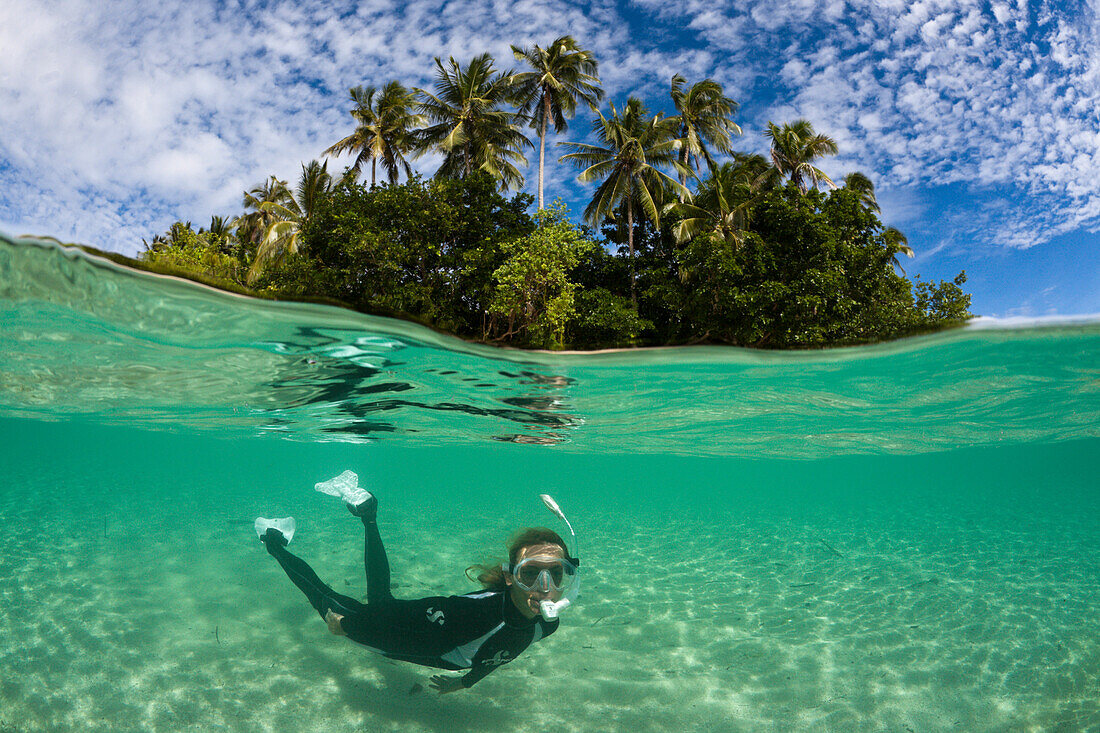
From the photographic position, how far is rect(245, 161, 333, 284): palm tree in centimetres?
3011

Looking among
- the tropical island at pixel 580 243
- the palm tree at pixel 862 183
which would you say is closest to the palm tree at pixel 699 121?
the tropical island at pixel 580 243

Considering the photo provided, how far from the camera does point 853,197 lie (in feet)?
67.8

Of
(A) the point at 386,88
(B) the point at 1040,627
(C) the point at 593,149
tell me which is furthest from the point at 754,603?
(A) the point at 386,88

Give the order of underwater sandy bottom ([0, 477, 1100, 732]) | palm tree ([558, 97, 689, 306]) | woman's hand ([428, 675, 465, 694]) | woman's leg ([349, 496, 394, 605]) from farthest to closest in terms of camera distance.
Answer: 1. palm tree ([558, 97, 689, 306])
2. woman's leg ([349, 496, 394, 605])
3. underwater sandy bottom ([0, 477, 1100, 732])
4. woman's hand ([428, 675, 465, 694])

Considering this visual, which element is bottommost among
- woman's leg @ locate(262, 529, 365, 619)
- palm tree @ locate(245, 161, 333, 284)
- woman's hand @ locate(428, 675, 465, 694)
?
woman's hand @ locate(428, 675, 465, 694)

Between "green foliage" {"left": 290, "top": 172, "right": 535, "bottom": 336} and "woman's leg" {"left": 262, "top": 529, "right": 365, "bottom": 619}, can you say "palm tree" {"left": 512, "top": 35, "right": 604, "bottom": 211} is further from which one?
"woman's leg" {"left": 262, "top": 529, "right": 365, "bottom": 619}

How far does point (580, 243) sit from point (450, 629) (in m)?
19.4

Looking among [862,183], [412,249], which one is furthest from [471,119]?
[862,183]

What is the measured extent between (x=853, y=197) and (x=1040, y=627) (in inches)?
621

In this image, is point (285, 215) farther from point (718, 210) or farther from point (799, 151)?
point (799, 151)

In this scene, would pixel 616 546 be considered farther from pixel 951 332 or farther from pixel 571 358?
pixel 951 332

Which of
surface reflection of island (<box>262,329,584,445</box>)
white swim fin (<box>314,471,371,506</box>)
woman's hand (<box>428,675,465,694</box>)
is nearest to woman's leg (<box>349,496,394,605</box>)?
white swim fin (<box>314,471,371,506</box>)

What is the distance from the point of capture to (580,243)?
23.6 metres

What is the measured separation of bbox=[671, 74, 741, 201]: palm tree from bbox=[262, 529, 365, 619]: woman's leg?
34119 millimetres
